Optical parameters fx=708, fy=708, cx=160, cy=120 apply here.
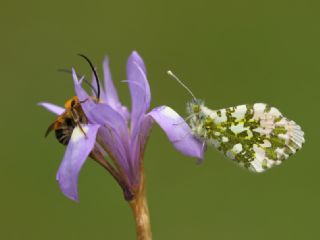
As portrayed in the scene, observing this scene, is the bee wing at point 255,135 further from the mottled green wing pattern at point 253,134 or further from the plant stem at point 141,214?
the plant stem at point 141,214

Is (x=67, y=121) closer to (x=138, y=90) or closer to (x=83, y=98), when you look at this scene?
(x=83, y=98)

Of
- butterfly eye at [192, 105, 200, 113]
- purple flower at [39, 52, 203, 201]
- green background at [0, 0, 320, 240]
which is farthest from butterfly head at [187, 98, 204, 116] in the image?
green background at [0, 0, 320, 240]

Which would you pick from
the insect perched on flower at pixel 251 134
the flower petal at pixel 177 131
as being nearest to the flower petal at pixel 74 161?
the flower petal at pixel 177 131

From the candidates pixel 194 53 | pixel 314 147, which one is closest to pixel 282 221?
pixel 314 147

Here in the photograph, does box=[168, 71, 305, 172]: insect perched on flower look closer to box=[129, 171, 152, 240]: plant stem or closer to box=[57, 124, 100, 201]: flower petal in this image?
box=[129, 171, 152, 240]: plant stem

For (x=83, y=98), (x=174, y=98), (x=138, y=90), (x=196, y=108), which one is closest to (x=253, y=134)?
(x=196, y=108)

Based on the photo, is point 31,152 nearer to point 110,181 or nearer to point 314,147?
point 110,181
